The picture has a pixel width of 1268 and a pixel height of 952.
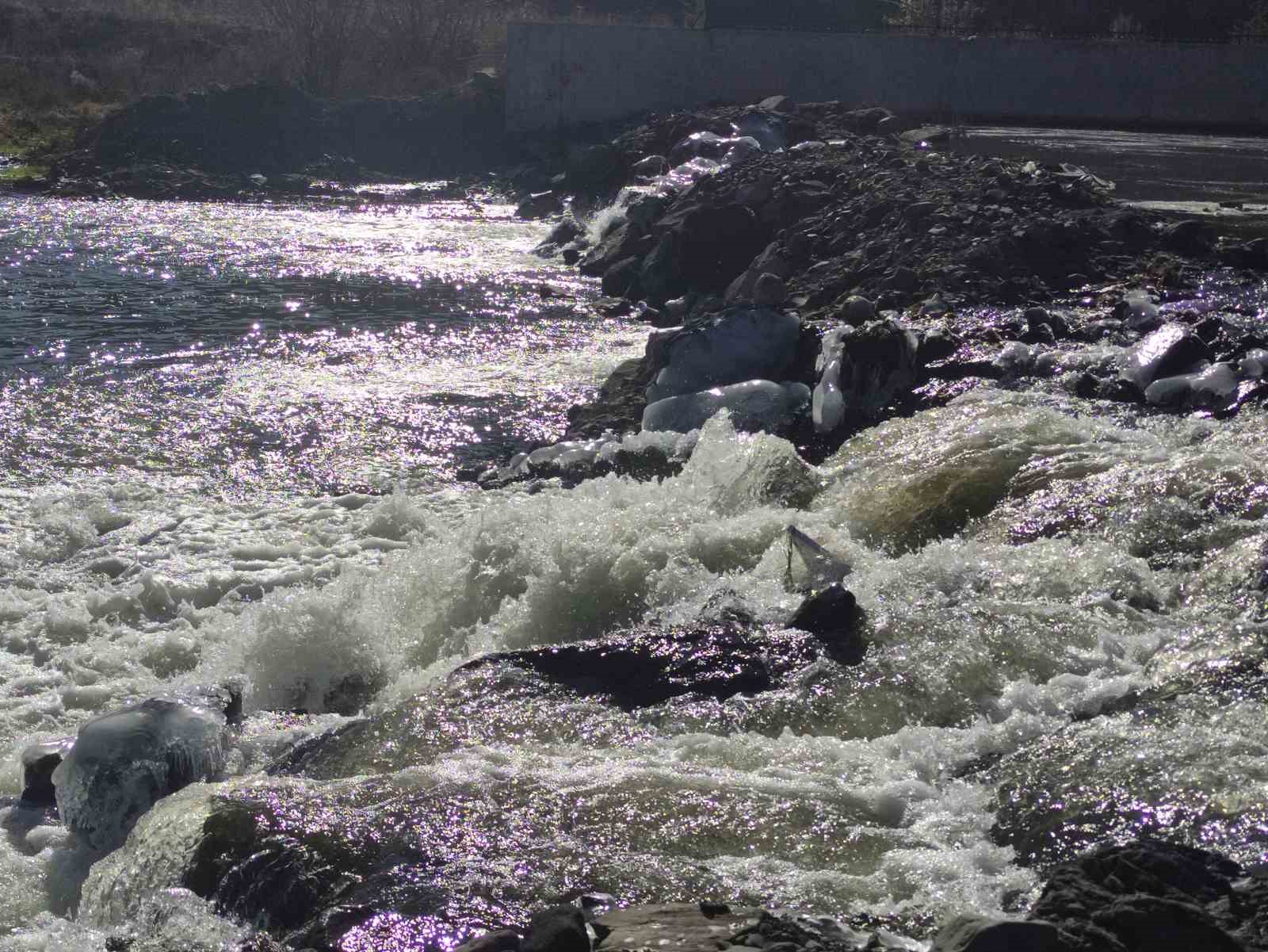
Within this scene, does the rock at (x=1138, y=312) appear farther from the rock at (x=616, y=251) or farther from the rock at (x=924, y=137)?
the rock at (x=924, y=137)

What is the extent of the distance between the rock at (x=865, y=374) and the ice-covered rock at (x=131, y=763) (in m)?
5.19

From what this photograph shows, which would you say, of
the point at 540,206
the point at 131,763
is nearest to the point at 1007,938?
the point at 131,763

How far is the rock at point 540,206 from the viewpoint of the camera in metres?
22.5

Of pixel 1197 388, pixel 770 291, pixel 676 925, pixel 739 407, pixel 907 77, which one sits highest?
pixel 907 77

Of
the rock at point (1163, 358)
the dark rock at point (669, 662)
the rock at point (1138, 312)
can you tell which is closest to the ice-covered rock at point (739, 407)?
the rock at point (1163, 358)

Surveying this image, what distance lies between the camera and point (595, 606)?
21.9 ft

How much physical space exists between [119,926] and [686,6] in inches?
1214

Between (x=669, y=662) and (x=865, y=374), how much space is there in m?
4.53

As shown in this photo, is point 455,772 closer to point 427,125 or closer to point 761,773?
point 761,773

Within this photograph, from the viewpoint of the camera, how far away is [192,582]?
7738 mm

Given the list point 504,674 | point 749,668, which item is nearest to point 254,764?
point 504,674

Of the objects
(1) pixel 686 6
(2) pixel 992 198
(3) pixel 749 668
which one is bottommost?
(3) pixel 749 668

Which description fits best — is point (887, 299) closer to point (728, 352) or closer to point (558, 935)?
point (728, 352)

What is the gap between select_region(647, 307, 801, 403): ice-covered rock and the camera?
10.4 metres
